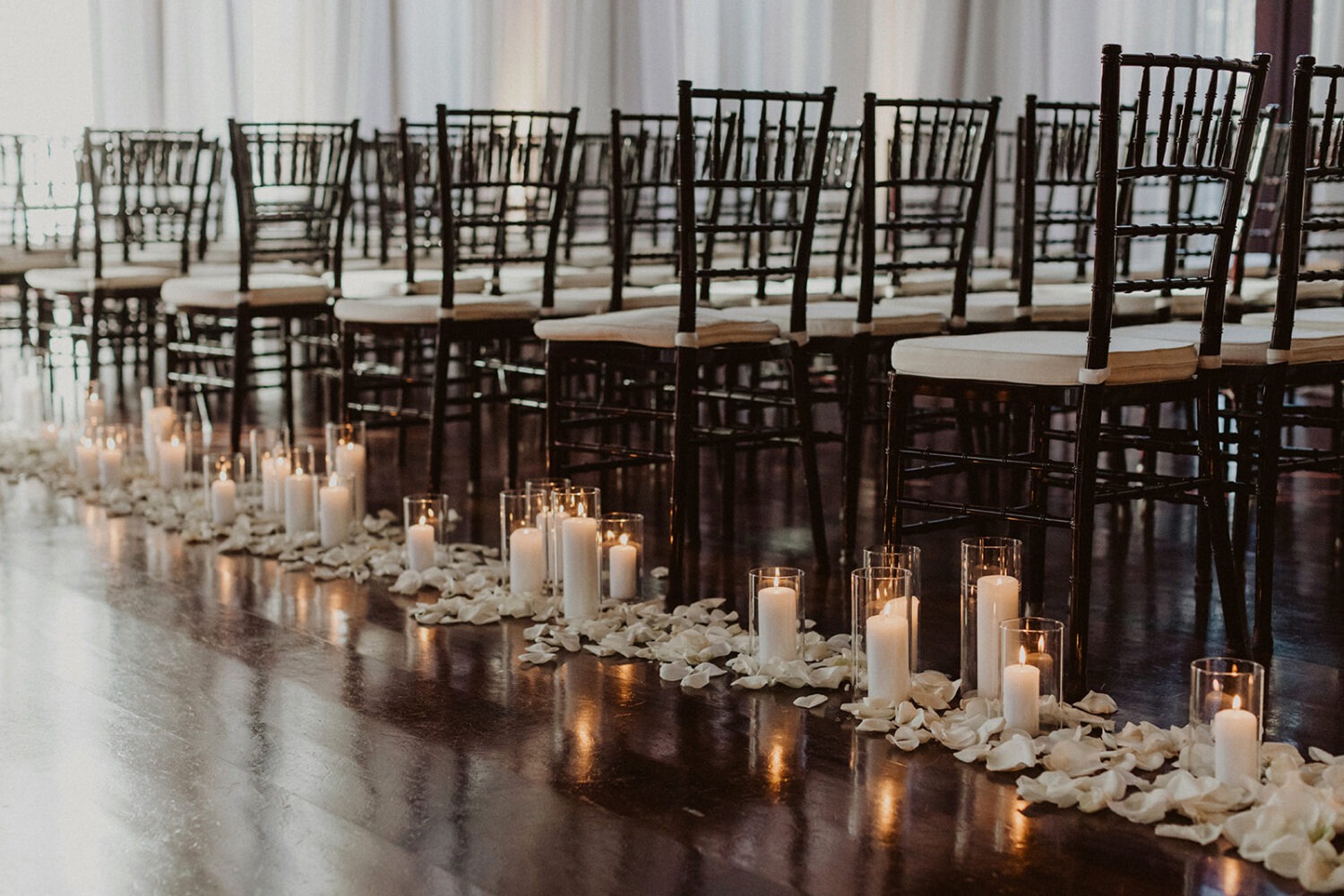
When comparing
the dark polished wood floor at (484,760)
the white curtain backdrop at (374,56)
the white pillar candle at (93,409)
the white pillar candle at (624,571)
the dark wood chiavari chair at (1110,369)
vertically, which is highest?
the white curtain backdrop at (374,56)

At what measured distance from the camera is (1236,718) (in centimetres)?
200

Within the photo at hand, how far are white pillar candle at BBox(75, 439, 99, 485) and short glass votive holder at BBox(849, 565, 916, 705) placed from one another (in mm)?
2699

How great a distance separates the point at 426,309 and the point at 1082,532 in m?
2.17

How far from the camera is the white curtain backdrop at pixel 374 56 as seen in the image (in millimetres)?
8648

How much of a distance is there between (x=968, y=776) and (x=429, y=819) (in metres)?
0.74

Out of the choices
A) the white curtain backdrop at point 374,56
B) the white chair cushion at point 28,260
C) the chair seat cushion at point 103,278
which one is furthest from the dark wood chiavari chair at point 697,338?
the white curtain backdrop at point 374,56

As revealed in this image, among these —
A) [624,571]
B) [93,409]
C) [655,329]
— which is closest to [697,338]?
[655,329]

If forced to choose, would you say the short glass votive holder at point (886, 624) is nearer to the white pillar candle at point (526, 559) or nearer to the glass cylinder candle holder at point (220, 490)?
the white pillar candle at point (526, 559)

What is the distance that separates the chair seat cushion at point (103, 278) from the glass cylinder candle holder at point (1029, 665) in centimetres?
402

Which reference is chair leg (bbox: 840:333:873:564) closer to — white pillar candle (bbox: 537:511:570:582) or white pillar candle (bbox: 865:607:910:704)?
white pillar candle (bbox: 537:511:570:582)

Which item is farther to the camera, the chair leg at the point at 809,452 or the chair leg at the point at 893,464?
the chair leg at the point at 809,452

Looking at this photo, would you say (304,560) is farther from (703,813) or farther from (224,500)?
(703,813)

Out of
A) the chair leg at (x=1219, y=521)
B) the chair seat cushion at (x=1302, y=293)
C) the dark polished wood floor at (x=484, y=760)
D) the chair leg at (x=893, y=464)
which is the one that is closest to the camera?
the dark polished wood floor at (x=484, y=760)

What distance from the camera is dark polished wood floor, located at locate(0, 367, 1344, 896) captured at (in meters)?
1.83
